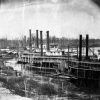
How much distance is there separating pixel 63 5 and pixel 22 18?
703 mm

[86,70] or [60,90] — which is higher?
[86,70]

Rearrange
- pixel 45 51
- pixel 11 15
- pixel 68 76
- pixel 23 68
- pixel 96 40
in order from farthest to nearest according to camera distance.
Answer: pixel 11 15, pixel 23 68, pixel 45 51, pixel 68 76, pixel 96 40

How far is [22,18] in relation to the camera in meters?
2.92

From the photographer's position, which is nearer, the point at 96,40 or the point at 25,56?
the point at 96,40

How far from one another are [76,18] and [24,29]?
0.84 metres

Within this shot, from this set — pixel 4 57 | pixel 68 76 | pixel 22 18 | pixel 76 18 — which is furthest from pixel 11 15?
pixel 68 76

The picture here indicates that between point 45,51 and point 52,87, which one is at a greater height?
point 45,51

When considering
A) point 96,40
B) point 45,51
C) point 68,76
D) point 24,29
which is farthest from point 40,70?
point 96,40

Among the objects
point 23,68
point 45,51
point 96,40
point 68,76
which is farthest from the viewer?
point 23,68

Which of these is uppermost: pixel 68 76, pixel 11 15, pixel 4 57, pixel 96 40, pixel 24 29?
pixel 11 15

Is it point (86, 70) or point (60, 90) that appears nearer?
point (86, 70)

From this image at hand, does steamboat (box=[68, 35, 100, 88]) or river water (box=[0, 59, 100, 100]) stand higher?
steamboat (box=[68, 35, 100, 88])

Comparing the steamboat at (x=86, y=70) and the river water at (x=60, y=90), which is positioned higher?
the steamboat at (x=86, y=70)

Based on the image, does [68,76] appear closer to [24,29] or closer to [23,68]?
[23,68]
